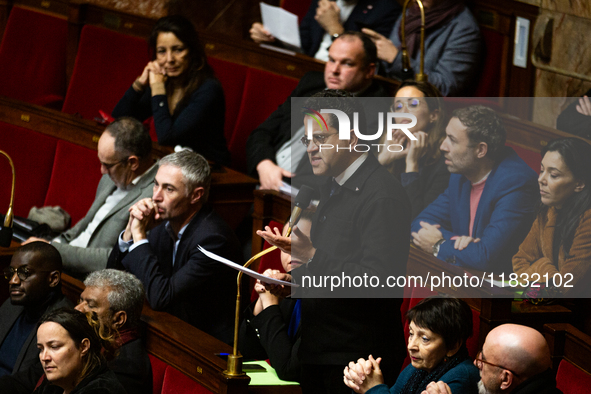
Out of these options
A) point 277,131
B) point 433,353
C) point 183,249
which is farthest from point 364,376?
point 277,131

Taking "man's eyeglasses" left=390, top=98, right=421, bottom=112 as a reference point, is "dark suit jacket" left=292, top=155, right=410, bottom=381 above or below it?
below

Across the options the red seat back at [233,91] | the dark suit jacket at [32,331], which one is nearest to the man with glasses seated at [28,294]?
the dark suit jacket at [32,331]

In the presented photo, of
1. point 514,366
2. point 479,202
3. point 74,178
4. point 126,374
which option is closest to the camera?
point 514,366

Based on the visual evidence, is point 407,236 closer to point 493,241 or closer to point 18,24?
point 493,241

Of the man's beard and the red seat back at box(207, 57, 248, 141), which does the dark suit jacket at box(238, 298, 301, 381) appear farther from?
the red seat back at box(207, 57, 248, 141)

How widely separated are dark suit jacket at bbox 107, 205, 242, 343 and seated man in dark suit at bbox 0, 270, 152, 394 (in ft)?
0.27

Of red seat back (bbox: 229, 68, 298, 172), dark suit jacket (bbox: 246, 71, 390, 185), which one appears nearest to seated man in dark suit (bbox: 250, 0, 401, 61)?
red seat back (bbox: 229, 68, 298, 172)

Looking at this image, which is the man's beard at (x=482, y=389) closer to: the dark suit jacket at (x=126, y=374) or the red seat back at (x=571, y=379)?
the red seat back at (x=571, y=379)

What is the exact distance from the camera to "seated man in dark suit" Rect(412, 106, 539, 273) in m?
1.33

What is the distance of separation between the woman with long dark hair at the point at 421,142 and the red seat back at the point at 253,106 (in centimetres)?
71

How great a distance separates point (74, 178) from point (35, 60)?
79 cm

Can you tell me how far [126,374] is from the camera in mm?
1240

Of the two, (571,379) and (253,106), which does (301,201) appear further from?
(253,106)

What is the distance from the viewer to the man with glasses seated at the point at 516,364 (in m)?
0.98
